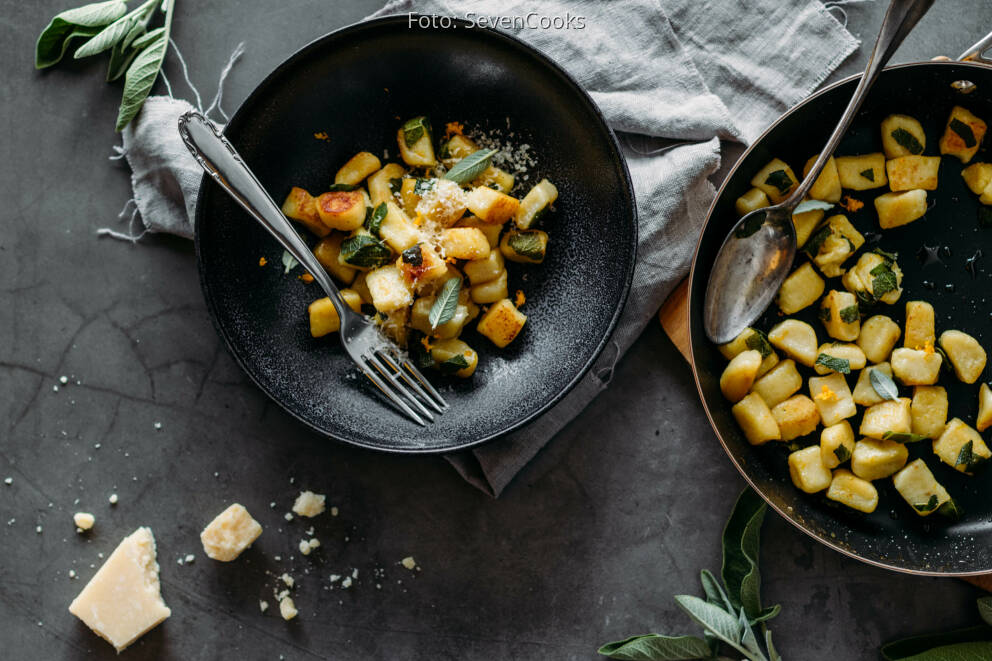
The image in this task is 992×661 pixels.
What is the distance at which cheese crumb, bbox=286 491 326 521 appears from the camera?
1.72 metres

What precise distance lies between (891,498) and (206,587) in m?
1.63

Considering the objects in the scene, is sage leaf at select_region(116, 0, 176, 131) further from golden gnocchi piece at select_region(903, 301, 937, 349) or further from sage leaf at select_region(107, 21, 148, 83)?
golden gnocchi piece at select_region(903, 301, 937, 349)

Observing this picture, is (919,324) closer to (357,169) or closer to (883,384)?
(883,384)

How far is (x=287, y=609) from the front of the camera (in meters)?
1.72

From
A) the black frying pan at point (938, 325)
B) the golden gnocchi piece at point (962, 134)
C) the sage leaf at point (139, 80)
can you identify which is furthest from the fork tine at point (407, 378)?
the golden gnocchi piece at point (962, 134)

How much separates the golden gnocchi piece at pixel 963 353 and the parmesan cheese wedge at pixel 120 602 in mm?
1903

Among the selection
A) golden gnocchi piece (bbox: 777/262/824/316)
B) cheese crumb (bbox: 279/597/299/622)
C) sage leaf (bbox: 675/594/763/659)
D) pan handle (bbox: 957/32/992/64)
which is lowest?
cheese crumb (bbox: 279/597/299/622)

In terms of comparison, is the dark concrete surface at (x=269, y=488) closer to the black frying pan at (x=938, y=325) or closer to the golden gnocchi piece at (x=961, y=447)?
the black frying pan at (x=938, y=325)

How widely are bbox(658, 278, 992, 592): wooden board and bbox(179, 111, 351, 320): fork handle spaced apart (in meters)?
0.77

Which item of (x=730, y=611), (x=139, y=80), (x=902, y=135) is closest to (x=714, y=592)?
(x=730, y=611)

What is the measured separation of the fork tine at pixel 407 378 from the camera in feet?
5.16

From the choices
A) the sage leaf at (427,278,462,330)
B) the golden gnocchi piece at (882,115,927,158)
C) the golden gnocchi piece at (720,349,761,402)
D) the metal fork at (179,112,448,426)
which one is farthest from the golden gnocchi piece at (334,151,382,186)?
the golden gnocchi piece at (882,115,927,158)

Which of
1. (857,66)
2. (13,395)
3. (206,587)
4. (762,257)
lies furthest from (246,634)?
(857,66)

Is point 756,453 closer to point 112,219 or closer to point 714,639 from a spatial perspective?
point 714,639
